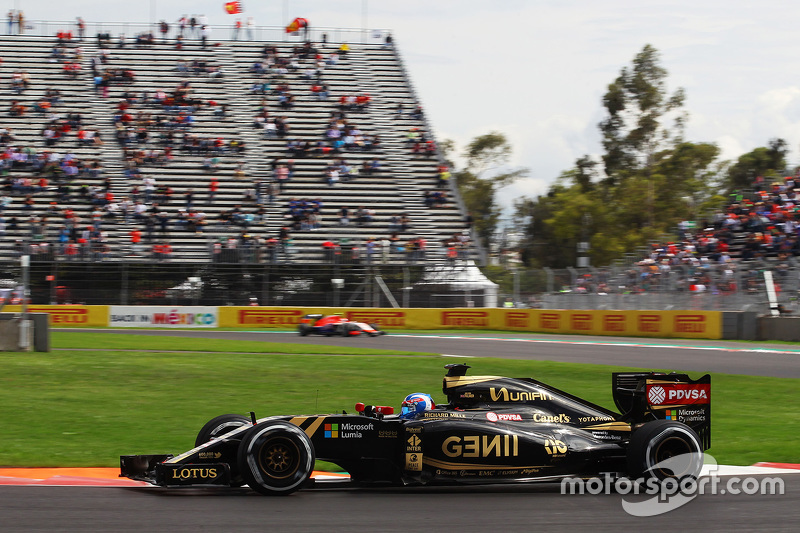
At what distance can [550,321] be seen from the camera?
26469 mm

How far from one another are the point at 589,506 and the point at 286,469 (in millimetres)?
2025

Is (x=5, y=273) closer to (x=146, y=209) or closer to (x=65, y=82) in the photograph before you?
(x=146, y=209)

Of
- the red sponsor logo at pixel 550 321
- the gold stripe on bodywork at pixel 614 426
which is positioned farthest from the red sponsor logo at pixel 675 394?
the red sponsor logo at pixel 550 321

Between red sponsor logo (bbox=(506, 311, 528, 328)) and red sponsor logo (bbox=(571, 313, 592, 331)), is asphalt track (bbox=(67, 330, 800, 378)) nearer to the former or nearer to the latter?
red sponsor logo (bbox=(571, 313, 592, 331))

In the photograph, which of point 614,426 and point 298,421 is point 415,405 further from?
point 614,426

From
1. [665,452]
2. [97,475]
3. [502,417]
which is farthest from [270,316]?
[665,452]

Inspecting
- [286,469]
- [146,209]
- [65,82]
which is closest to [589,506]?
[286,469]

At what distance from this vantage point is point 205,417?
385 inches

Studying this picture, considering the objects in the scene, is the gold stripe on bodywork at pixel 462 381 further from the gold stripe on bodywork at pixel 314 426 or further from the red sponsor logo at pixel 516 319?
the red sponsor logo at pixel 516 319

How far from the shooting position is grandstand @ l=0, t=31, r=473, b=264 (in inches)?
1109

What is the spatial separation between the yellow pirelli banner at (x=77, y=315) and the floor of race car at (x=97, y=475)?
21255 mm

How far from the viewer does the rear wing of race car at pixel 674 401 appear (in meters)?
6.84

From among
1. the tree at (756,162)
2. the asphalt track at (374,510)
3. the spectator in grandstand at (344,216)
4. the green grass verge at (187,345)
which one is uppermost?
the tree at (756,162)

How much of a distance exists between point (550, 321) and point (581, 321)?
1.03 m
